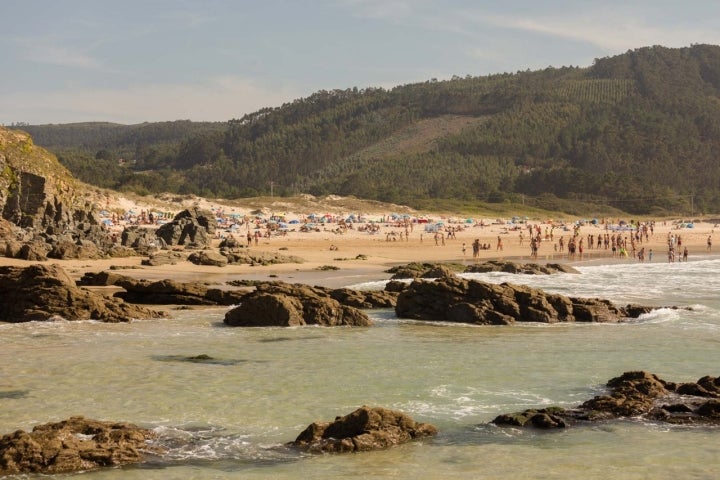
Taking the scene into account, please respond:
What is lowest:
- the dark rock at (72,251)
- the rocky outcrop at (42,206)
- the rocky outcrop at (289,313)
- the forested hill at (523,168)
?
the rocky outcrop at (289,313)

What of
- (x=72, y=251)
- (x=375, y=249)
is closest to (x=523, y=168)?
(x=375, y=249)

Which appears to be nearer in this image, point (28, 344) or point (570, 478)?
point (570, 478)

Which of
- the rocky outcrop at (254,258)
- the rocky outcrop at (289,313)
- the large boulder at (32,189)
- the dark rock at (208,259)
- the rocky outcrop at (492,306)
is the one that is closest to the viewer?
the rocky outcrop at (289,313)

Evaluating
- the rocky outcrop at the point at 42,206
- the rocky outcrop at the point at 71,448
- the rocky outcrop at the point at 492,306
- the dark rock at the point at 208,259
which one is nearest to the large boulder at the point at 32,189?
the rocky outcrop at the point at 42,206

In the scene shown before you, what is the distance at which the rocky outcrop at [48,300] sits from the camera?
24.5 meters

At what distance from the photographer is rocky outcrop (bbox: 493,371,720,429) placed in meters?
14.0

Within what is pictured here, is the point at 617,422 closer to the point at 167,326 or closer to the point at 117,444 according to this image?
the point at 117,444

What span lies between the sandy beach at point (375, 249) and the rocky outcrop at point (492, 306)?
1052cm

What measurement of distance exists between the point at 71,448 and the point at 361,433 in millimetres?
3997

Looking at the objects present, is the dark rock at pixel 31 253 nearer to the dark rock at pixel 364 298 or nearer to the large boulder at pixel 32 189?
the large boulder at pixel 32 189

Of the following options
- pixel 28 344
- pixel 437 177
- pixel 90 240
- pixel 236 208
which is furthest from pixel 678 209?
pixel 28 344

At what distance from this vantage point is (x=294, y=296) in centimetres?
2680

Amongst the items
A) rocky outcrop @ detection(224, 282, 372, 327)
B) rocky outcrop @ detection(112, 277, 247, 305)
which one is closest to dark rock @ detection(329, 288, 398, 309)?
rocky outcrop @ detection(224, 282, 372, 327)

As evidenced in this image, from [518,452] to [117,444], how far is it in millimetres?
5599
